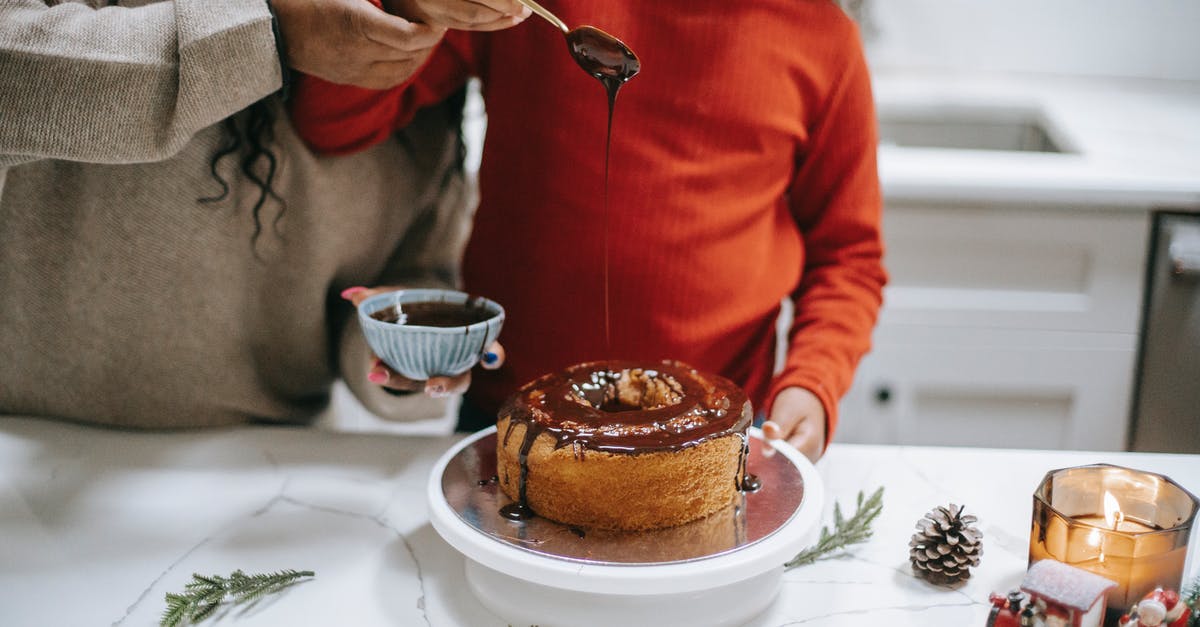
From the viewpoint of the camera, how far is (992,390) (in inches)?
76.1

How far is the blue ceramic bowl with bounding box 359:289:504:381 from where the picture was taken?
87cm

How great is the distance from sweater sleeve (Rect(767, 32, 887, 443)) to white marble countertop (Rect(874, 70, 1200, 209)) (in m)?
0.54

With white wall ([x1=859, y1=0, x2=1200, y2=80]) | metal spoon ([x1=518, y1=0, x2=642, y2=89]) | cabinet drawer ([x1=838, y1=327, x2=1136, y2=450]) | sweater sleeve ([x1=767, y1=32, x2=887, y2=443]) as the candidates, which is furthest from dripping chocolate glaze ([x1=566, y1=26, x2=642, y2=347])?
white wall ([x1=859, y1=0, x2=1200, y2=80])

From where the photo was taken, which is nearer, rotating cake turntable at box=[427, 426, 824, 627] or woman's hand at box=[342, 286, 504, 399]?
rotating cake turntable at box=[427, 426, 824, 627]

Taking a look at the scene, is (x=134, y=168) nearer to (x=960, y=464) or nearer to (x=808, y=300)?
(x=808, y=300)

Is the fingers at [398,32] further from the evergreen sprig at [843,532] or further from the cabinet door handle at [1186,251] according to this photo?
the cabinet door handle at [1186,251]

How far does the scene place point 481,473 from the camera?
0.89 metres

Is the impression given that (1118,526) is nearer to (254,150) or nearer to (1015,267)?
(254,150)

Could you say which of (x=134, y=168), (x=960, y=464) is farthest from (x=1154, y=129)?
(x=134, y=168)

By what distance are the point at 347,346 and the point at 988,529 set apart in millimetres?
762

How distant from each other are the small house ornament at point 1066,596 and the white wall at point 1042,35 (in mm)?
1941

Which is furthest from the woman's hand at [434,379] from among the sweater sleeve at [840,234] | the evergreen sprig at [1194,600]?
the evergreen sprig at [1194,600]

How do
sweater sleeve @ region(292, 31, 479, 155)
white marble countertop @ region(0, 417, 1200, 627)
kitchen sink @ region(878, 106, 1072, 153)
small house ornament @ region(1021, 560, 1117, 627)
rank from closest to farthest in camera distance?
small house ornament @ region(1021, 560, 1117, 627)
white marble countertop @ region(0, 417, 1200, 627)
sweater sleeve @ region(292, 31, 479, 155)
kitchen sink @ region(878, 106, 1072, 153)

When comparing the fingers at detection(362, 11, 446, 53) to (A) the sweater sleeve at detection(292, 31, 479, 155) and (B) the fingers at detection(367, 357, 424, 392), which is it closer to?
(A) the sweater sleeve at detection(292, 31, 479, 155)
